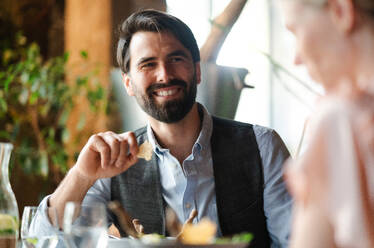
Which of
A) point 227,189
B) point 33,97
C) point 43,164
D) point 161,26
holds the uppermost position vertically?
point 161,26

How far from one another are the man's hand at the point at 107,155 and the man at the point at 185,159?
12 cm

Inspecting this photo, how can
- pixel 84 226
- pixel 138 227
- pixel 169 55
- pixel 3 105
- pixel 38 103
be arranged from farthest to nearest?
pixel 38 103, pixel 3 105, pixel 169 55, pixel 138 227, pixel 84 226

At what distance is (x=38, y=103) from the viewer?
3465 millimetres

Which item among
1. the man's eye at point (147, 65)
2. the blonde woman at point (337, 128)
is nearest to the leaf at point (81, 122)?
the man's eye at point (147, 65)

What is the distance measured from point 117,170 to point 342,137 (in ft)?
3.33

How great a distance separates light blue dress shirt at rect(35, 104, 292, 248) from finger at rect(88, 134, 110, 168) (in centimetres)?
37

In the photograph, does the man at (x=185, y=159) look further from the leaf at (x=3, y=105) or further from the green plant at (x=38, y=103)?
the leaf at (x=3, y=105)

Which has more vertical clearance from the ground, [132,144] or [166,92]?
[166,92]

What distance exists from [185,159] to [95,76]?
5.61 feet

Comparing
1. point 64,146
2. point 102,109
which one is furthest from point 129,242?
point 64,146

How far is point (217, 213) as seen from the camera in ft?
5.51

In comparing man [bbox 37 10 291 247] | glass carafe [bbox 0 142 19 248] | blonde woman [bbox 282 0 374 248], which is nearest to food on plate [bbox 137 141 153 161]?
man [bbox 37 10 291 247]

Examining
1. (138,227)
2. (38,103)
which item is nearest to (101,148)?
(138,227)

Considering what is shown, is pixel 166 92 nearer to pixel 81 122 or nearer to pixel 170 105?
pixel 170 105
